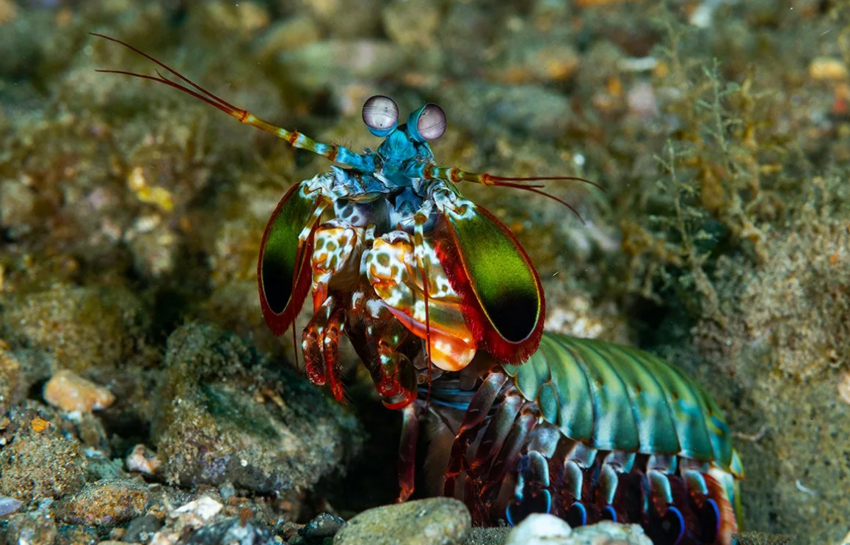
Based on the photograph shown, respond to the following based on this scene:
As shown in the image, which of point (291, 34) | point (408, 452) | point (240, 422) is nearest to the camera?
point (408, 452)

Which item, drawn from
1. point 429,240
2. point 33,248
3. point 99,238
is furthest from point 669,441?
point 33,248

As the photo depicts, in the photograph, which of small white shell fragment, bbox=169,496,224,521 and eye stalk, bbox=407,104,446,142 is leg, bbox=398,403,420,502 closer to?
small white shell fragment, bbox=169,496,224,521

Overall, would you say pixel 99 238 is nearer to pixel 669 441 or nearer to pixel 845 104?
pixel 669 441

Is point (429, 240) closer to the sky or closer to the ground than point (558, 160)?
closer to the ground

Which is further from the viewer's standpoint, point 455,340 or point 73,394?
point 73,394

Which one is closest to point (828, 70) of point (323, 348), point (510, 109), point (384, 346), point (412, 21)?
point (510, 109)

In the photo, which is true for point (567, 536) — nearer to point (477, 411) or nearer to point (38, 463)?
point (477, 411)
